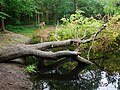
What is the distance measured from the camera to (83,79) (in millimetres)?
10797

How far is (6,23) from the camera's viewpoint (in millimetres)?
26953

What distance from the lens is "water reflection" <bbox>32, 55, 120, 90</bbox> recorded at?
9.73 m

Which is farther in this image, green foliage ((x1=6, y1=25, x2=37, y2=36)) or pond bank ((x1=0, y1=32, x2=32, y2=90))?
green foliage ((x1=6, y1=25, x2=37, y2=36))

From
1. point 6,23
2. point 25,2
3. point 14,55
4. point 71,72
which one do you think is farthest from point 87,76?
point 6,23

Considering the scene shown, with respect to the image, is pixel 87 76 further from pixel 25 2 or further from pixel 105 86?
pixel 25 2

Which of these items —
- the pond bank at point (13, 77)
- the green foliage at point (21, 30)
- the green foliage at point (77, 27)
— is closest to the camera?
the pond bank at point (13, 77)

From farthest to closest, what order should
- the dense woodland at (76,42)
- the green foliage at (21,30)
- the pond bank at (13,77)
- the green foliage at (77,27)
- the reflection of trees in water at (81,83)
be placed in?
1. the green foliage at (21,30)
2. the green foliage at (77,27)
3. the dense woodland at (76,42)
4. the reflection of trees in water at (81,83)
5. the pond bank at (13,77)

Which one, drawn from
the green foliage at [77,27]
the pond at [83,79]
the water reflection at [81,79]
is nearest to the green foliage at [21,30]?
the green foliage at [77,27]

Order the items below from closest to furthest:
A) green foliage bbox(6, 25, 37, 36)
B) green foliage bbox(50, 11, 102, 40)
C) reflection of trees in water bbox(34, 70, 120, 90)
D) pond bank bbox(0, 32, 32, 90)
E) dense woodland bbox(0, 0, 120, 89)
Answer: pond bank bbox(0, 32, 32, 90) → reflection of trees in water bbox(34, 70, 120, 90) → dense woodland bbox(0, 0, 120, 89) → green foliage bbox(50, 11, 102, 40) → green foliage bbox(6, 25, 37, 36)

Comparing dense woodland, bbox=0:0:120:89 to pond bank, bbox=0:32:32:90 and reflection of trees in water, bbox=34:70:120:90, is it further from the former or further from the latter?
reflection of trees in water, bbox=34:70:120:90

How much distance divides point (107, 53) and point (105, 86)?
6413 mm

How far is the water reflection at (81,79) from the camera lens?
31.9 ft

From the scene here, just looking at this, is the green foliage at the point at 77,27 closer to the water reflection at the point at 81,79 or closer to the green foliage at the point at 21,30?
the water reflection at the point at 81,79

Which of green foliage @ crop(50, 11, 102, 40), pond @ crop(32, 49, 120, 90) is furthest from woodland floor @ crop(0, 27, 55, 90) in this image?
green foliage @ crop(50, 11, 102, 40)
